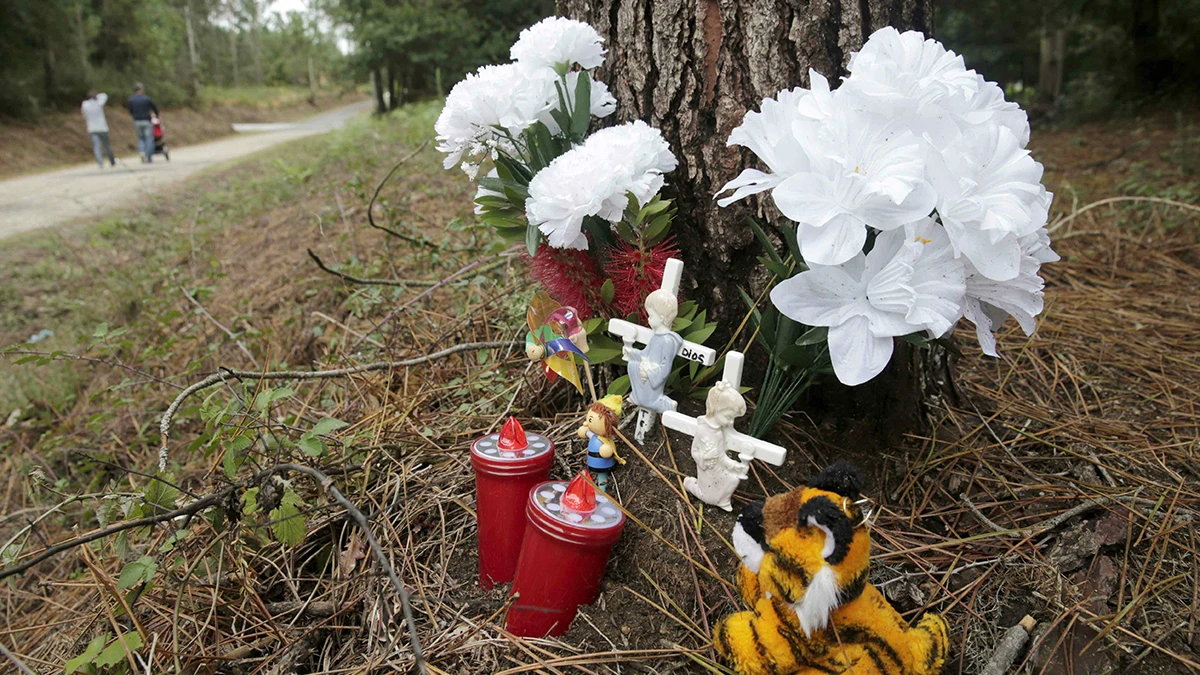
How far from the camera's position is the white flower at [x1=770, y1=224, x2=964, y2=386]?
46.6 inches

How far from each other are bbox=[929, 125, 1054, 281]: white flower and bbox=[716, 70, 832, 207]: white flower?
0.74 ft

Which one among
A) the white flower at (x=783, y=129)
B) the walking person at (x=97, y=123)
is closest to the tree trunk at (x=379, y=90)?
the walking person at (x=97, y=123)

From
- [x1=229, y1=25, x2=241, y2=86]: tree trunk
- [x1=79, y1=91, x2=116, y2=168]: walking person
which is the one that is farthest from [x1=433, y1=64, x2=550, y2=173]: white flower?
[x1=229, y1=25, x2=241, y2=86]: tree trunk

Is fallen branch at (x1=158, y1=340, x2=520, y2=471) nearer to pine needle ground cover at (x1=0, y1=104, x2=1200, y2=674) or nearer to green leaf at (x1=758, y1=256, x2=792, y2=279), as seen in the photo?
pine needle ground cover at (x1=0, y1=104, x2=1200, y2=674)

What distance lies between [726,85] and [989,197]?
0.71m

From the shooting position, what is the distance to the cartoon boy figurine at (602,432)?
1482 mm

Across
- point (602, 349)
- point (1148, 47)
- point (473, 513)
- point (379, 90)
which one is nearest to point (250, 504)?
point (473, 513)

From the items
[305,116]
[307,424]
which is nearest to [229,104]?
[305,116]

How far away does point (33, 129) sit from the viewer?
14.9 m

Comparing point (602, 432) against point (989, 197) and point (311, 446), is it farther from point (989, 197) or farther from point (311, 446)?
point (989, 197)

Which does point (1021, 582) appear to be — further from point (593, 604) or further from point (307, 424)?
point (307, 424)

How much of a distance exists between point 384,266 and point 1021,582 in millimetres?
3060

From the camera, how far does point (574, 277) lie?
1.72 meters

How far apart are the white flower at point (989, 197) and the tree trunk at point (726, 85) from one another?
1.53 feet
